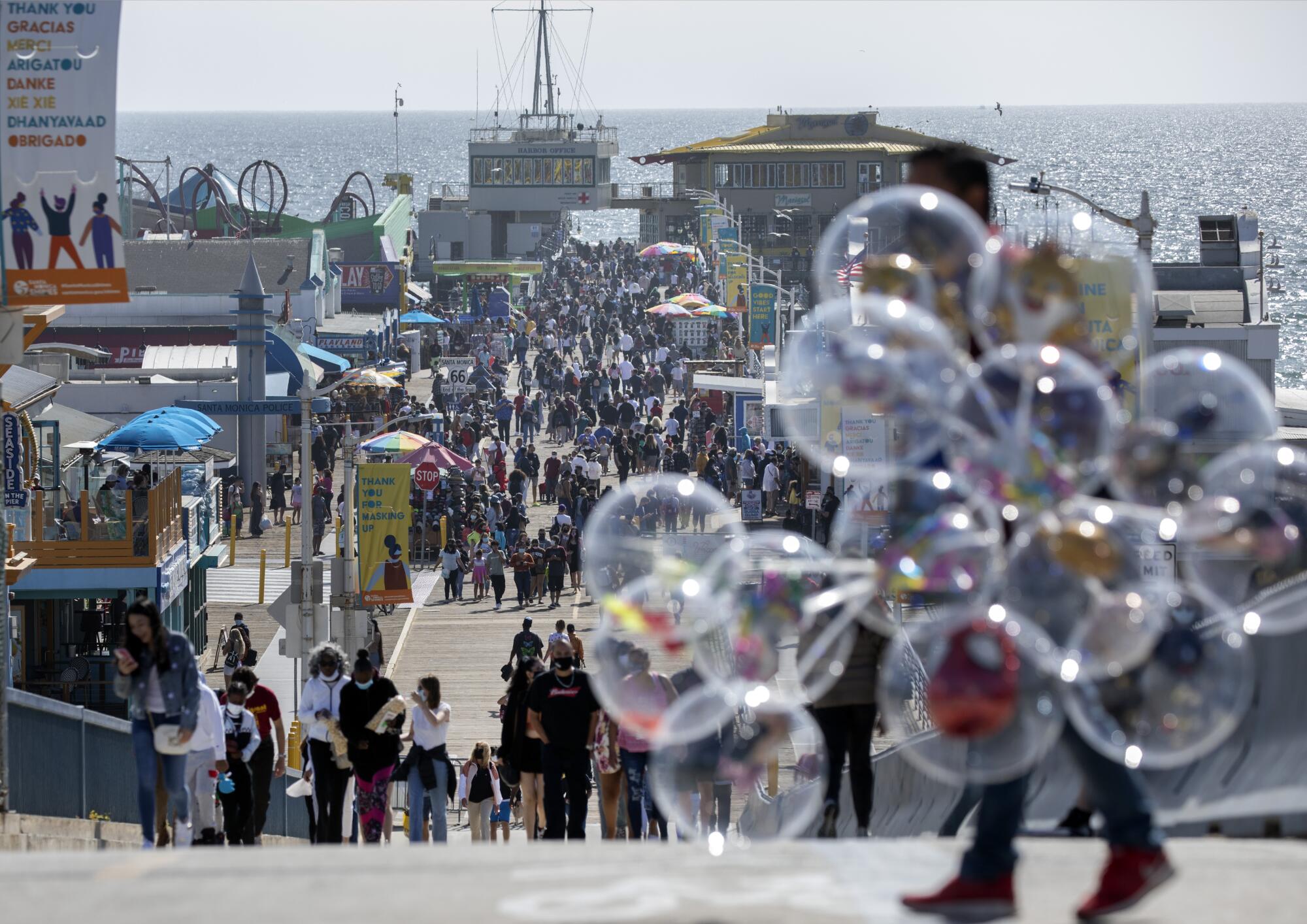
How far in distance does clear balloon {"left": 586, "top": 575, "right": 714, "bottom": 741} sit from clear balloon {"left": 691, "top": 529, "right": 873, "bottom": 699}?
0.23 ft

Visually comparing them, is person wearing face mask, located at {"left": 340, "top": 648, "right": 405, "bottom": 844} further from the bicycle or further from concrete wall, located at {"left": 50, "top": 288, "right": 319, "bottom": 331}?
concrete wall, located at {"left": 50, "top": 288, "right": 319, "bottom": 331}

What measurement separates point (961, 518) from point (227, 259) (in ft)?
189

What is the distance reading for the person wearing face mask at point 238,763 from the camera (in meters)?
9.84

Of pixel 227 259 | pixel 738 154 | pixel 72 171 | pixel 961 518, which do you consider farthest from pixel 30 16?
pixel 738 154

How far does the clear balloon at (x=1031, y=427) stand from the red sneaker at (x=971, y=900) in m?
1.04

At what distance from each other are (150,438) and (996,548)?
72.6ft

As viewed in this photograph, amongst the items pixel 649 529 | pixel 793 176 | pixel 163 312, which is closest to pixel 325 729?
pixel 649 529

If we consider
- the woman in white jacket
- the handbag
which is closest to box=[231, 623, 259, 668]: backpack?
the woman in white jacket

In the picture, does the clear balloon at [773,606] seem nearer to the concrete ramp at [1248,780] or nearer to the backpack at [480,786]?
the concrete ramp at [1248,780]

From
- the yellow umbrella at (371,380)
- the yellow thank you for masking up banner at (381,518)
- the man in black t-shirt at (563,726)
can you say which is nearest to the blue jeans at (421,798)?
the man in black t-shirt at (563,726)

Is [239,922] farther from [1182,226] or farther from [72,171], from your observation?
[1182,226]

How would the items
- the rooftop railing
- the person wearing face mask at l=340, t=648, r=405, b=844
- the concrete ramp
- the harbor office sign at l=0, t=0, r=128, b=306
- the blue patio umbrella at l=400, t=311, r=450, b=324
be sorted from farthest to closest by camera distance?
the blue patio umbrella at l=400, t=311, r=450, b=324, the rooftop railing, the harbor office sign at l=0, t=0, r=128, b=306, the person wearing face mask at l=340, t=648, r=405, b=844, the concrete ramp

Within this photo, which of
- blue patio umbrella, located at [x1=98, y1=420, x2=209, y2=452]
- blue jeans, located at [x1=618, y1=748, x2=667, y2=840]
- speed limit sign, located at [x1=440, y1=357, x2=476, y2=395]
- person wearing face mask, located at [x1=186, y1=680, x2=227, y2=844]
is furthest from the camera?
speed limit sign, located at [x1=440, y1=357, x2=476, y2=395]

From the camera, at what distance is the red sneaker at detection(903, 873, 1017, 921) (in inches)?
203
